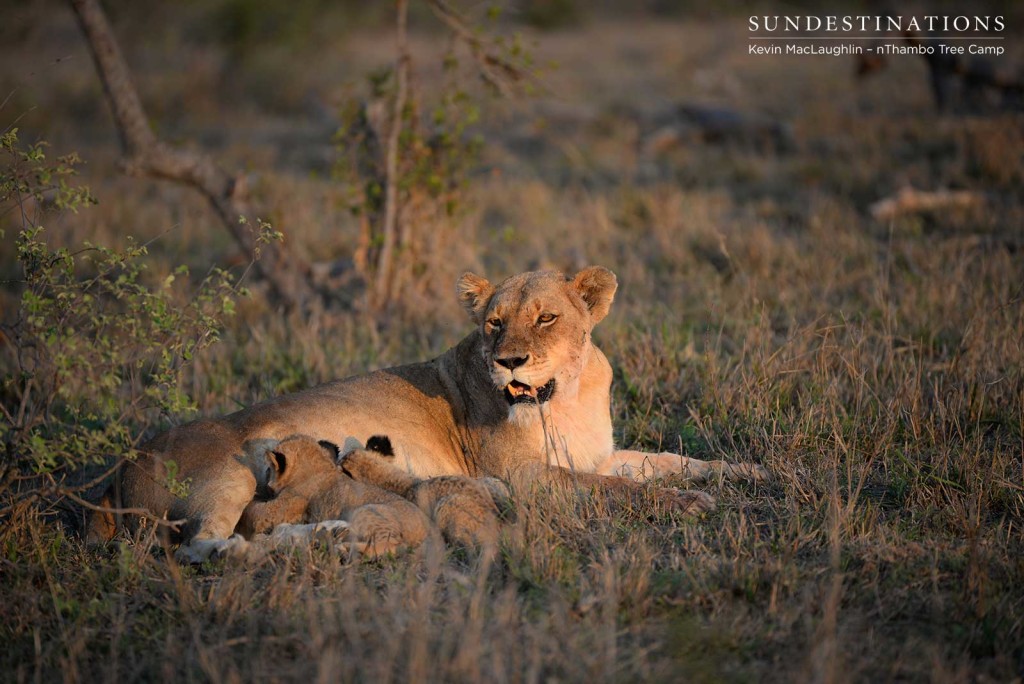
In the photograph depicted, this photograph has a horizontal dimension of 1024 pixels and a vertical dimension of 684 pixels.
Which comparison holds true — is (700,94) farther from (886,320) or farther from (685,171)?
(886,320)

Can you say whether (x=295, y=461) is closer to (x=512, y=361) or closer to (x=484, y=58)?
(x=512, y=361)

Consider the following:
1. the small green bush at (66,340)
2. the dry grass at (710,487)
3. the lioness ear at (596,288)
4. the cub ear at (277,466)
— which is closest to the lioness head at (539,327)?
the lioness ear at (596,288)

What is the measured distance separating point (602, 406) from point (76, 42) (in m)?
23.3

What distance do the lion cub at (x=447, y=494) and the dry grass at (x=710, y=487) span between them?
15cm

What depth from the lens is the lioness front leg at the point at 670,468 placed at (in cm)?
496

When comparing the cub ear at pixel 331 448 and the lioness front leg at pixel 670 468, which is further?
the lioness front leg at pixel 670 468

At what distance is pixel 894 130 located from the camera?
12672 mm

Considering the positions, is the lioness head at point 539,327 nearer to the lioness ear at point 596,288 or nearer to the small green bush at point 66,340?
the lioness ear at point 596,288

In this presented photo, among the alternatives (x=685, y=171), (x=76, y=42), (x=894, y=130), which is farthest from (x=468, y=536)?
(x=76, y=42)

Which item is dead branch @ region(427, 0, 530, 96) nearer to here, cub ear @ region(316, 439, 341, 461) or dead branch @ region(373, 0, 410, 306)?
dead branch @ region(373, 0, 410, 306)

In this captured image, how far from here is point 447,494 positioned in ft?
14.2

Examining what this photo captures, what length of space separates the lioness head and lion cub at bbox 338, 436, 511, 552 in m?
0.52

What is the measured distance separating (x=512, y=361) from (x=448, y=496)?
2.37 feet

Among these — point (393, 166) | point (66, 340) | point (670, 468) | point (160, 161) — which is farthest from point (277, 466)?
point (160, 161)
